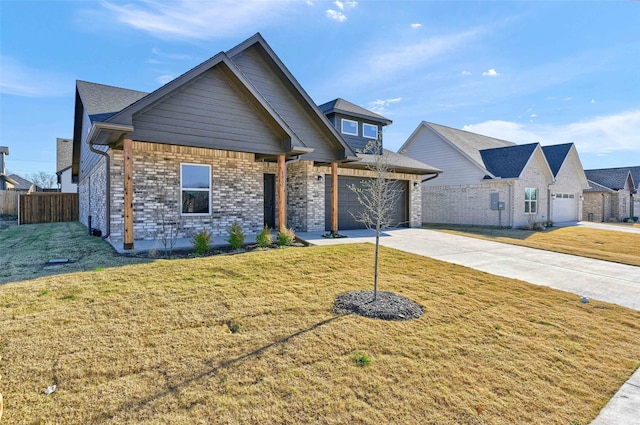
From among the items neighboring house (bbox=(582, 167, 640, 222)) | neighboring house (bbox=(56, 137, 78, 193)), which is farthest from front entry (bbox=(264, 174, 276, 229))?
neighboring house (bbox=(582, 167, 640, 222))

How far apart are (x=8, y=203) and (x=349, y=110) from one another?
2514 centimetres

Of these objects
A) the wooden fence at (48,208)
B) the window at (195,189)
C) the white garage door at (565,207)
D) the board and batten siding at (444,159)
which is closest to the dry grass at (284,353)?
the window at (195,189)

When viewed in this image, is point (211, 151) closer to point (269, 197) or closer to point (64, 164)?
point (269, 197)

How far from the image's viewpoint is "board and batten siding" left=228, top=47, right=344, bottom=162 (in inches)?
478

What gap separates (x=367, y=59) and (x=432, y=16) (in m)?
3.28

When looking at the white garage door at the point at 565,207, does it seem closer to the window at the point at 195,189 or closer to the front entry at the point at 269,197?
the front entry at the point at 269,197

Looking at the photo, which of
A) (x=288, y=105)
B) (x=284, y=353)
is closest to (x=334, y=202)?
(x=288, y=105)

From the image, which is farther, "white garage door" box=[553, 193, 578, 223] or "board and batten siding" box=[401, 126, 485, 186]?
"white garage door" box=[553, 193, 578, 223]

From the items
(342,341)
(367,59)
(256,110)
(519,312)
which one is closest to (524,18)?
(367,59)

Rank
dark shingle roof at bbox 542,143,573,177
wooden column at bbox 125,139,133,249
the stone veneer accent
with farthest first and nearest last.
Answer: dark shingle roof at bbox 542,143,573,177 < the stone veneer accent < wooden column at bbox 125,139,133,249

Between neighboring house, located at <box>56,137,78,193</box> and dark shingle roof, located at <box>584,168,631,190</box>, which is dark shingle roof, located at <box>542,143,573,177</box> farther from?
neighboring house, located at <box>56,137,78,193</box>

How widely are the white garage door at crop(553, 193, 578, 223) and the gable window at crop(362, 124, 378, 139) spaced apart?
55.1 feet

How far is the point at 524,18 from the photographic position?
36.3 feet

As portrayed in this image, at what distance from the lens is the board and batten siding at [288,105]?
39.8 ft
